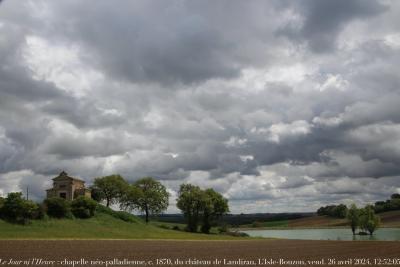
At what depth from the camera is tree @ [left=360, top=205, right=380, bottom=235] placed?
156375mm

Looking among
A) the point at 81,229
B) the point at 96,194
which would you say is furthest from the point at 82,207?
the point at 96,194

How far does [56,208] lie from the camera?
96.2 meters

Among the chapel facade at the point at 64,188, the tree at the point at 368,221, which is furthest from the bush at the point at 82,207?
the tree at the point at 368,221

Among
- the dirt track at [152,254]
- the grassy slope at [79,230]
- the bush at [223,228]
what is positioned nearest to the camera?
the dirt track at [152,254]

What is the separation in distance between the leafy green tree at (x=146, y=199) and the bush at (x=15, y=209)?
59409 millimetres

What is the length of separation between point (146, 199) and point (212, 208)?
64.9ft

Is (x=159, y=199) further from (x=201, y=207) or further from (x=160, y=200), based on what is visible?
(x=201, y=207)

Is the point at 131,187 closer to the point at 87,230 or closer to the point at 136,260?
the point at 87,230

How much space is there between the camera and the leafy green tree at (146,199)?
477ft

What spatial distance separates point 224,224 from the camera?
148875 millimetres

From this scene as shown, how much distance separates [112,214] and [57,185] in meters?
18.2

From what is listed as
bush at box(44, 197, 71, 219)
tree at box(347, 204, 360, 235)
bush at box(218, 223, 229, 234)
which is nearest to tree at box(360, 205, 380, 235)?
tree at box(347, 204, 360, 235)

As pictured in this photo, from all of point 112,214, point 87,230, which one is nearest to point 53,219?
point 87,230

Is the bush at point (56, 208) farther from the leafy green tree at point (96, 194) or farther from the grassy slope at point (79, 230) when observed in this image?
the leafy green tree at point (96, 194)
